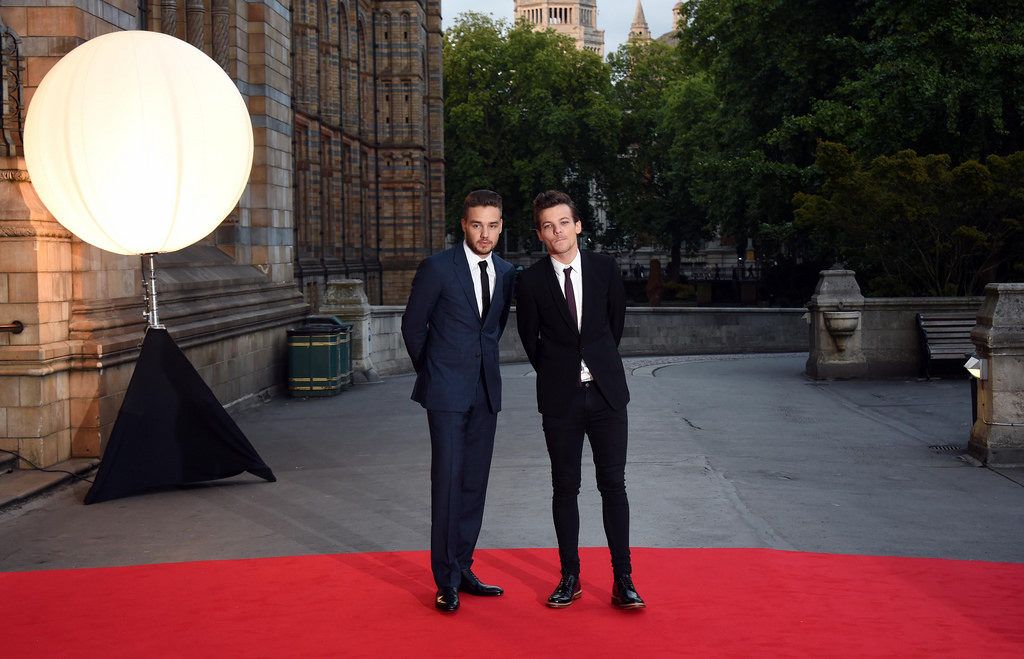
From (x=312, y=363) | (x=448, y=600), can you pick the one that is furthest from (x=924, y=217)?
(x=448, y=600)

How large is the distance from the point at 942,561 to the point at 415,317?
3112mm

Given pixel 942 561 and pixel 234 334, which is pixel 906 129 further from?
pixel 942 561

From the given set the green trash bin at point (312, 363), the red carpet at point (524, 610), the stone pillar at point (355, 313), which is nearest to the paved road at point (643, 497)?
the red carpet at point (524, 610)

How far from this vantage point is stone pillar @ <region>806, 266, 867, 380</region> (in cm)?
1753

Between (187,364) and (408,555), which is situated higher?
(187,364)

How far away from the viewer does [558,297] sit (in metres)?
5.98

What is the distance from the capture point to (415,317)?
241 inches

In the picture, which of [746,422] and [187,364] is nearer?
[187,364]

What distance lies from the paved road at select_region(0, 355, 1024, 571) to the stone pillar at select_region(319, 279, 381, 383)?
524cm

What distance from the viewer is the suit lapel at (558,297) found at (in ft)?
19.6

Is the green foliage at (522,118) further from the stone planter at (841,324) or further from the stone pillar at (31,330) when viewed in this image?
the stone pillar at (31,330)

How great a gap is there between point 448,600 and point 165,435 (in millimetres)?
4184

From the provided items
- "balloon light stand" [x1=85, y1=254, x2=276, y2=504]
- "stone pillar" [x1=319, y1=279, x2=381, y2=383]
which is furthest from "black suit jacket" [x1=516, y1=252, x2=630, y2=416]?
"stone pillar" [x1=319, y1=279, x2=381, y2=383]

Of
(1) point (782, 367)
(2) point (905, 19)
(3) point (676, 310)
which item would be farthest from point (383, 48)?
(1) point (782, 367)
